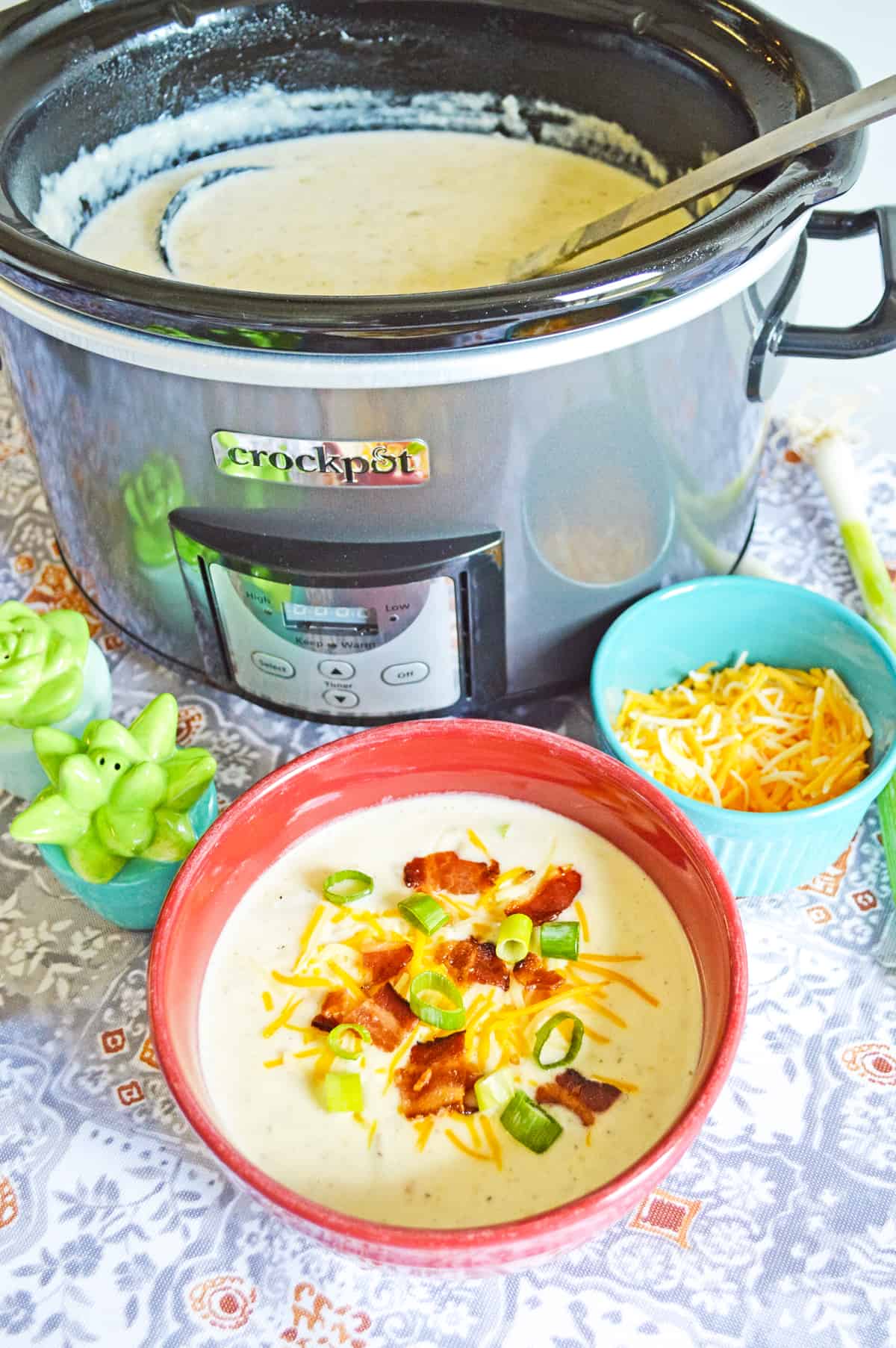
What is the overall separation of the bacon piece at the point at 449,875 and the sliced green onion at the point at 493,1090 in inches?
5.4

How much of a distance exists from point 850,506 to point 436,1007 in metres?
0.73

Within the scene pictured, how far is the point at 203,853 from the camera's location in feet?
2.52

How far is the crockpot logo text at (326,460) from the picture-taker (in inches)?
31.7

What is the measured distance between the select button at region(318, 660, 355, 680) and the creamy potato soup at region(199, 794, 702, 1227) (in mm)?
139

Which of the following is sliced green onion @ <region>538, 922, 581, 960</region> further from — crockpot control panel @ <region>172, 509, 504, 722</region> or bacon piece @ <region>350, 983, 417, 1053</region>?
crockpot control panel @ <region>172, 509, 504, 722</region>

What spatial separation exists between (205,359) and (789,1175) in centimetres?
66

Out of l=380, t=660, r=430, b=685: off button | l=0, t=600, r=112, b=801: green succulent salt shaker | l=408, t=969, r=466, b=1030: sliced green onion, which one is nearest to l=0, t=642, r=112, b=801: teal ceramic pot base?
l=0, t=600, r=112, b=801: green succulent salt shaker

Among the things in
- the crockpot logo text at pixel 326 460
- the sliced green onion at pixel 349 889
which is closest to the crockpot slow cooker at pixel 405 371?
the crockpot logo text at pixel 326 460

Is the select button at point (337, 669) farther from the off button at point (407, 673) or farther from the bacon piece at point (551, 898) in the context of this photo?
the bacon piece at point (551, 898)

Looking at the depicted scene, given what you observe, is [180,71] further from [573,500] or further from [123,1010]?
[123,1010]

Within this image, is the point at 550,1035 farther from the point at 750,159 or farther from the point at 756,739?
the point at 750,159

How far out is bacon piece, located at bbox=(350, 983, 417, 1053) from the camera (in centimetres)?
74

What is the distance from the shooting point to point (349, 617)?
0.91 m

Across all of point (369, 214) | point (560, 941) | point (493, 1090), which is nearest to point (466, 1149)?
point (493, 1090)
